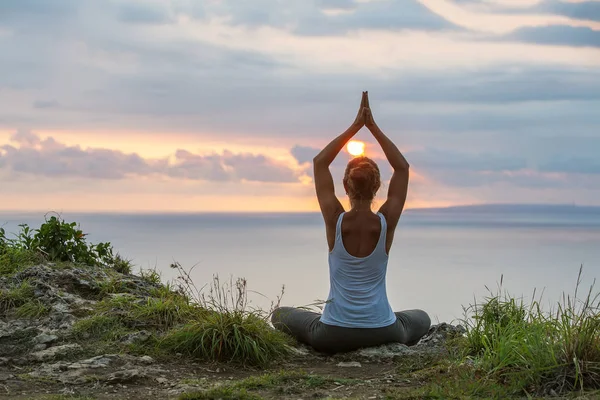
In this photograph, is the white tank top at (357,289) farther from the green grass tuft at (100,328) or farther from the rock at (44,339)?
the rock at (44,339)

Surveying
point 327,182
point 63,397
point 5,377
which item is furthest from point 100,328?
point 327,182

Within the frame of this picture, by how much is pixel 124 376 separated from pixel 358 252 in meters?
2.41

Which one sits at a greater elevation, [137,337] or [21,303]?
[21,303]

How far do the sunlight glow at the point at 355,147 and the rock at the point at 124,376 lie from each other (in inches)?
115

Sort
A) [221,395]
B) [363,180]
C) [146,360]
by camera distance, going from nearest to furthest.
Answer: [221,395]
[146,360]
[363,180]

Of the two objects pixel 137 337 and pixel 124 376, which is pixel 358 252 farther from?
pixel 124 376

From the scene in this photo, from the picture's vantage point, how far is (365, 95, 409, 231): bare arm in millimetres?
7391

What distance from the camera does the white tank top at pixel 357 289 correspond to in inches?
289

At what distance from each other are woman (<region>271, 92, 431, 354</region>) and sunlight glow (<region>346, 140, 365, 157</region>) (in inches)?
2.9

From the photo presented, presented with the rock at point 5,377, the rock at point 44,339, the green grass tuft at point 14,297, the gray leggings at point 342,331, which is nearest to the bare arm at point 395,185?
the gray leggings at point 342,331

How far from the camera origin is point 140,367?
6734 millimetres

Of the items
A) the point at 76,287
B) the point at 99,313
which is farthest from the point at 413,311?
the point at 76,287

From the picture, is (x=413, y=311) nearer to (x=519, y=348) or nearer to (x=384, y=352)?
(x=384, y=352)

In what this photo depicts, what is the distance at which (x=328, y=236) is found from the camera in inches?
293
